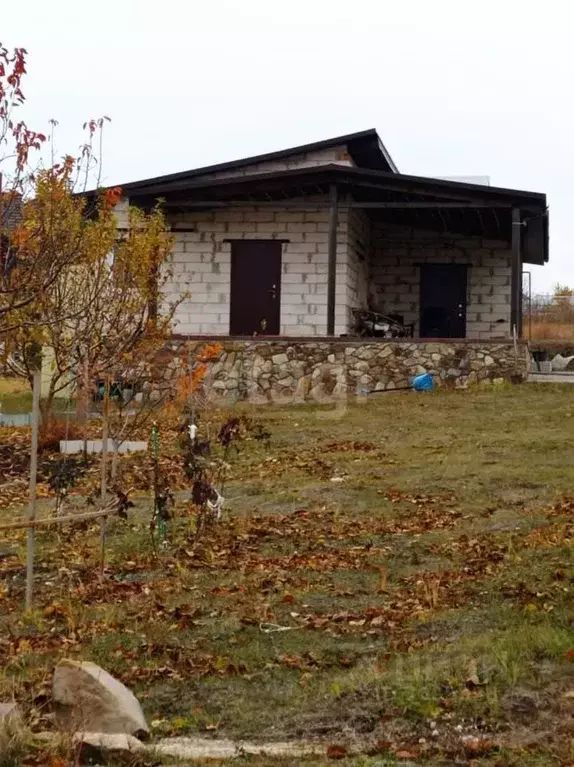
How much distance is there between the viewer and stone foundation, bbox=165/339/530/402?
1814 centimetres

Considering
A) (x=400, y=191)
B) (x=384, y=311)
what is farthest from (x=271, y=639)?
(x=384, y=311)

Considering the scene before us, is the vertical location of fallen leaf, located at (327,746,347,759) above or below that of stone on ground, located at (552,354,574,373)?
below

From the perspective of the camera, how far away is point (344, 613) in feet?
20.2

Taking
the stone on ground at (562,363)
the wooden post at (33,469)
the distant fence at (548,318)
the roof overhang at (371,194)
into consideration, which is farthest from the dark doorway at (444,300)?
the wooden post at (33,469)

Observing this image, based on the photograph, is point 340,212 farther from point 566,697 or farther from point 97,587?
point 566,697

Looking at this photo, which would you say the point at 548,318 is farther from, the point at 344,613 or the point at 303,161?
the point at 344,613

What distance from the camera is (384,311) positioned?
2267cm

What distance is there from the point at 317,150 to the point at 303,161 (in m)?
0.39

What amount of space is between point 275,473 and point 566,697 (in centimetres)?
649

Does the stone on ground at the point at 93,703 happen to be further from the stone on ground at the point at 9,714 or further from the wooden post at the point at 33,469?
the wooden post at the point at 33,469

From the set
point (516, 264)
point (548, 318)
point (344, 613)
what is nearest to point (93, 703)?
point (344, 613)

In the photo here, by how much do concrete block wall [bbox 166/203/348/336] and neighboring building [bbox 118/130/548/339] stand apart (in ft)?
0.06

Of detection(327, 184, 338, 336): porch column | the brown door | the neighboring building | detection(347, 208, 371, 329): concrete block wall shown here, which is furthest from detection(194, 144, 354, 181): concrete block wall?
detection(327, 184, 338, 336): porch column

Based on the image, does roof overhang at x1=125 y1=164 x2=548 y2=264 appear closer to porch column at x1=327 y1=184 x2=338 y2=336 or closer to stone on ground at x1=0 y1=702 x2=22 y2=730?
porch column at x1=327 y1=184 x2=338 y2=336
